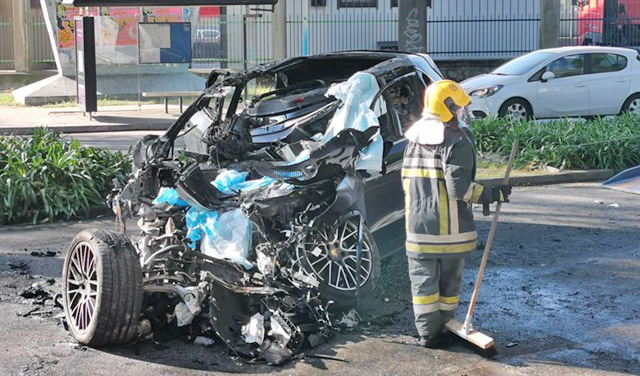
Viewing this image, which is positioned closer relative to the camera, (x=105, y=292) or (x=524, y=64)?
(x=105, y=292)

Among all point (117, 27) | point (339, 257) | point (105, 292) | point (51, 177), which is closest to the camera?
point (105, 292)

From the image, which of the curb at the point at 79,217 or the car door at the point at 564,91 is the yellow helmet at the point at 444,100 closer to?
the curb at the point at 79,217

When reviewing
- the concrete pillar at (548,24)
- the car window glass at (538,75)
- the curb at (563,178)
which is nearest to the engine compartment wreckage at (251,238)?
the curb at (563,178)

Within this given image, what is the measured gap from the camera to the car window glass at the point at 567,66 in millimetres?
17875

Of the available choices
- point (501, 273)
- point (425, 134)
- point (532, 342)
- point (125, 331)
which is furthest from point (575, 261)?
point (125, 331)

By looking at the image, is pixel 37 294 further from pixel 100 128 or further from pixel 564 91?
pixel 564 91

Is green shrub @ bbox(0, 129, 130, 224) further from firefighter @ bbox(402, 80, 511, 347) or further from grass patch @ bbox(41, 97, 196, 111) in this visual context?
grass patch @ bbox(41, 97, 196, 111)

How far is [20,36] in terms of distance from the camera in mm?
26266

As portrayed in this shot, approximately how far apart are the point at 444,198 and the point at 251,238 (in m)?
1.34

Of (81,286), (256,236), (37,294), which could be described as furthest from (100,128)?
(256,236)

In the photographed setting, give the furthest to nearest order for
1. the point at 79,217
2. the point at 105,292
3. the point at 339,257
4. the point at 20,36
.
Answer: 1. the point at 20,36
2. the point at 79,217
3. the point at 339,257
4. the point at 105,292

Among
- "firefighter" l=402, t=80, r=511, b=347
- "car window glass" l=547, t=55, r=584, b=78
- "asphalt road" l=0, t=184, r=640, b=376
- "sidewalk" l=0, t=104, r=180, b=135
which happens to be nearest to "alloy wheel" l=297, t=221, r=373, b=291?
"asphalt road" l=0, t=184, r=640, b=376

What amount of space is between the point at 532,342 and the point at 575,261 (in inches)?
97.5

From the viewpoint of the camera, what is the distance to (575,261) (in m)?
8.81
